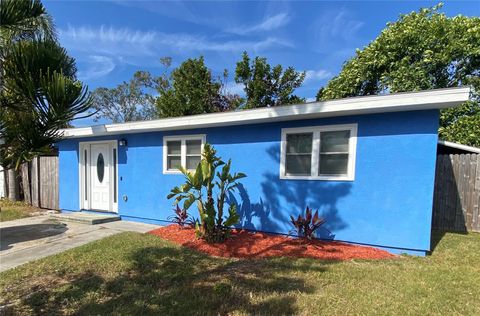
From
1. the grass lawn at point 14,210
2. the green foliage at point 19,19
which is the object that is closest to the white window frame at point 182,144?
the green foliage at point 19,19

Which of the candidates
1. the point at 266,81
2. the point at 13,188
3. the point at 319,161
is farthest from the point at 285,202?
the point at 266,81

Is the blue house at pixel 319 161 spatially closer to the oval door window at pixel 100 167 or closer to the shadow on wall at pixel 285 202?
Answer: the shadow on wall at pixel 285 202

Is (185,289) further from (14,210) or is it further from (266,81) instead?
(266,81)

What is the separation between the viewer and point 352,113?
536 cm

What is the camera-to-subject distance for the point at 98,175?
8.92 meters

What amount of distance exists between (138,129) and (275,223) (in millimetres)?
4786

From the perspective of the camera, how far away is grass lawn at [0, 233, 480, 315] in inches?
122

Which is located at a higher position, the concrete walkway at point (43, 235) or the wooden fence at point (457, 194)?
the wooden fence at point (457, 194)

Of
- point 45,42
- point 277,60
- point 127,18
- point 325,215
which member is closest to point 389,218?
point 325,215

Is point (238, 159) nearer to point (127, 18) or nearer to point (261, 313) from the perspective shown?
point (261, 313)

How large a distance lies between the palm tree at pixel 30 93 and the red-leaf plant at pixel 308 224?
4638mm

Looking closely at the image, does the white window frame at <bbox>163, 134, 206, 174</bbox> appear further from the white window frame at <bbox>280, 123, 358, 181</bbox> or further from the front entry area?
the white window frame at <bbox>280, 123, 358, 181</bbox>

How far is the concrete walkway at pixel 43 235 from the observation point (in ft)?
16.6

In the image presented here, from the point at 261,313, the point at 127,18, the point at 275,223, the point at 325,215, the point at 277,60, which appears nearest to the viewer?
the point at 261,313
